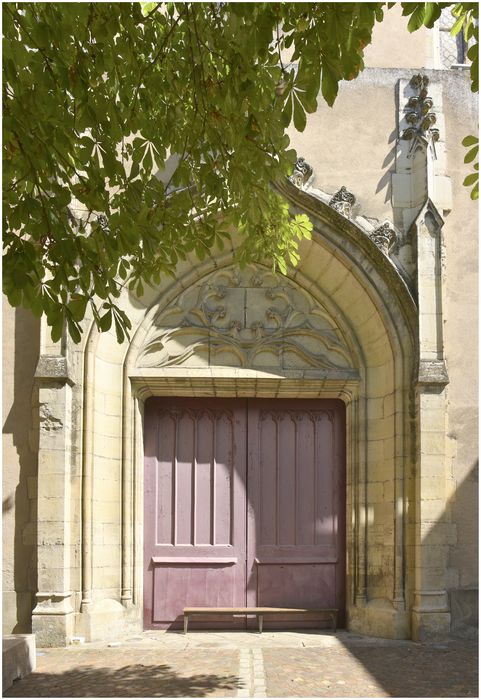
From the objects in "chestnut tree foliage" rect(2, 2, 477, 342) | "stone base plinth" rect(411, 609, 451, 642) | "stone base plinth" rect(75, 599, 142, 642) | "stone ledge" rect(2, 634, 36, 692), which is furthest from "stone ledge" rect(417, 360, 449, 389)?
"stone ledge" rect(2, 634, 36, 692)

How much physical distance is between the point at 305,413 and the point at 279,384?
20.6 inches

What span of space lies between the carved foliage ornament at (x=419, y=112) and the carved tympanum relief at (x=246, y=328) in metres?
1.87

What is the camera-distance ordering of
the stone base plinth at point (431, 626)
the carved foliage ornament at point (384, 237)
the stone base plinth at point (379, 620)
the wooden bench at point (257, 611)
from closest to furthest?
the stone base plinth at point (431, 626) → the stone base plinth at point (379, 620) → the wooden bench at point (257, 611) → the carved foliage ornament at point (384, 237)

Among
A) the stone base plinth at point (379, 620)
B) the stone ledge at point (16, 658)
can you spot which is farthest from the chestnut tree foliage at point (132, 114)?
the stone base plinth at point (379, 620)

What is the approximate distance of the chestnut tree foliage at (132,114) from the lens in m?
3.78

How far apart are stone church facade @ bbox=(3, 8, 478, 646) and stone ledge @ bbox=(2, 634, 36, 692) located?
119cm

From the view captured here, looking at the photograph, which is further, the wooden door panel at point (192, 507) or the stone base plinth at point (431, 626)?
the wooden door panel at point (192, 507)

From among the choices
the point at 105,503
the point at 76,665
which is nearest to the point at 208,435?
the point at 105,503

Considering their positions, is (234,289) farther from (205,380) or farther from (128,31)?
(128,31)

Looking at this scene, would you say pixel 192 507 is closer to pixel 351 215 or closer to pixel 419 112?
pixel 351 215

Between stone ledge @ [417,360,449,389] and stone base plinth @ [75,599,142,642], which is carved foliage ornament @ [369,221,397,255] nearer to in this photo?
stone ledge @ [417,360,449,389]

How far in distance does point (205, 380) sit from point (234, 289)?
971 millimetres

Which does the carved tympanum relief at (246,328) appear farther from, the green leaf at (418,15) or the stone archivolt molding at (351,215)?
the green leaf at (418,15)

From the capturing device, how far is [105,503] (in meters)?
7.84
